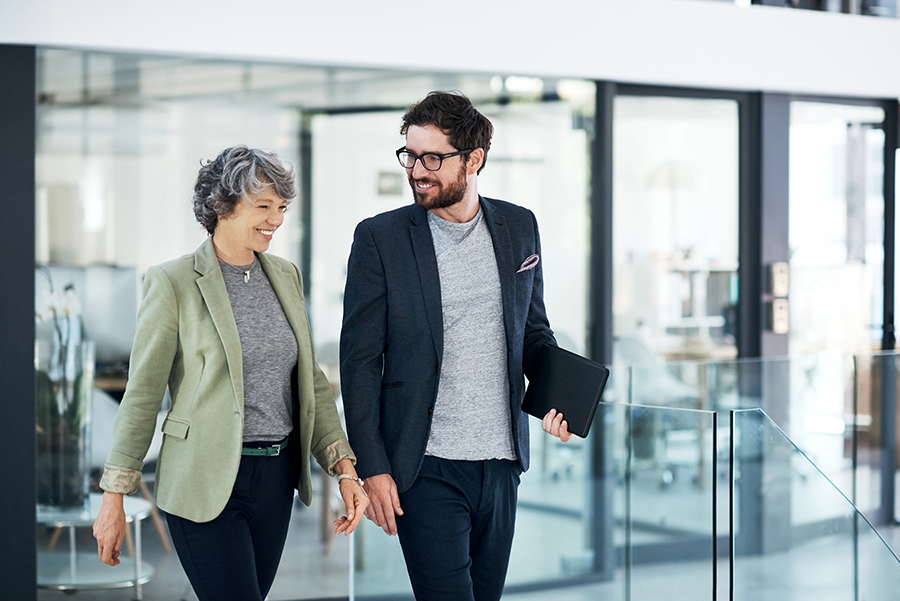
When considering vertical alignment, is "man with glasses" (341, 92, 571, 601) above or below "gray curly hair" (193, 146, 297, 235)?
below

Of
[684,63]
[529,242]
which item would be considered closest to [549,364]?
[529,242]

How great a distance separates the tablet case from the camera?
180 cm

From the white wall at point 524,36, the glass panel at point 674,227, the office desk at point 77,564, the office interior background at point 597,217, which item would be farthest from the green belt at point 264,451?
the glass panel at point 674,227

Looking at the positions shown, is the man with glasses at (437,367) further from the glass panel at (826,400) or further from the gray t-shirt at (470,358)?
the glass panel at (826,400)

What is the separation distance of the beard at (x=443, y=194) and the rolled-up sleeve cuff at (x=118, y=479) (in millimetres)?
810

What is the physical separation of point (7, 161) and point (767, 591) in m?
3.27

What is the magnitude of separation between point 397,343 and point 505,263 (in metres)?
0.30

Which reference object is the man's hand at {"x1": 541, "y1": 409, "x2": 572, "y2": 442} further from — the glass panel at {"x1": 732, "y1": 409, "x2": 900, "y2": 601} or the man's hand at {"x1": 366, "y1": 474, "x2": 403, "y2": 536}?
the glass panel at {"x1": 732, "y1": 409, "x2": 900, "y2": 601}

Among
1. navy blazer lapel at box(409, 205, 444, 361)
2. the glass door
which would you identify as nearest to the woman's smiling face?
navy blazer lapel at box(409, 205, 444, 361)

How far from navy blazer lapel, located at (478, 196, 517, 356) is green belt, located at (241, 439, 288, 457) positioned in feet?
1.76

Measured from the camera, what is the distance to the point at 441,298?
180 centimetres

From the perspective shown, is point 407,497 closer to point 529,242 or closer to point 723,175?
point 529,242

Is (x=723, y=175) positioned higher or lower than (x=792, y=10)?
lower

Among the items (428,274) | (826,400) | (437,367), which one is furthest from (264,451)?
(826,400)
